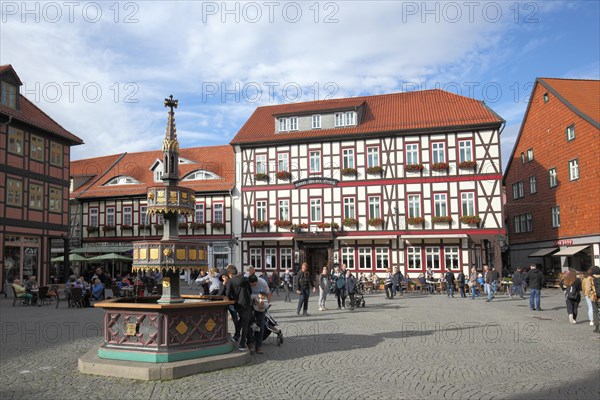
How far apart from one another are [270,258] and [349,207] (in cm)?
665

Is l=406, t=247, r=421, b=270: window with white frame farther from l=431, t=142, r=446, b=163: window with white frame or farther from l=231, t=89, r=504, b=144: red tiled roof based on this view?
l=231, t=89, r=504, b=144: red tiled roof

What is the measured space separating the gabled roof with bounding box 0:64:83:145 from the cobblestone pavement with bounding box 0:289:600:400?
15.8 meters

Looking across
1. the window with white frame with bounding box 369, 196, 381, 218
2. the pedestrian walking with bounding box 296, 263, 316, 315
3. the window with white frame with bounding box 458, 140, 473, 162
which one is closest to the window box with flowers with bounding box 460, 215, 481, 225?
the window with white frame with bounding box 458, 140, 473, 162

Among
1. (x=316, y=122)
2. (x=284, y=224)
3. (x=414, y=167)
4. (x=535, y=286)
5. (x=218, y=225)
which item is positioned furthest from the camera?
(x=218, y=225)

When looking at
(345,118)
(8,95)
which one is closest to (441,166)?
(345,118)

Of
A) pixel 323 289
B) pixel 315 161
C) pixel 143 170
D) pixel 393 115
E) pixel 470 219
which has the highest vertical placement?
pixel 393 115

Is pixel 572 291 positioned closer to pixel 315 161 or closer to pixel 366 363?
pixel 366 363

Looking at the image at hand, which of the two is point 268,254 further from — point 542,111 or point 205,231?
point 542,111

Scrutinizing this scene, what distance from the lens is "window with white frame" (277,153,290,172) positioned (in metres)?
37.2

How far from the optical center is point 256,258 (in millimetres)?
37812

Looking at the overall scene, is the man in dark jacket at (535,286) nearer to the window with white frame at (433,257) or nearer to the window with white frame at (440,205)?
the window with white frame at (433,257)

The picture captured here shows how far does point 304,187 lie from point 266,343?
24947 mm

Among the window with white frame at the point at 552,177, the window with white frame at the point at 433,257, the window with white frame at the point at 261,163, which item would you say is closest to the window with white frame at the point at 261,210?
the window with white frame at the point at 261,163

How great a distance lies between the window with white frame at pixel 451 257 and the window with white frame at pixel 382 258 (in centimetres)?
362
